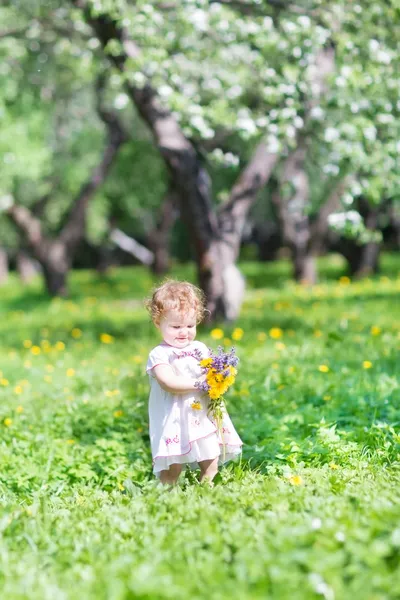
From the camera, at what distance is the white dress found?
15.0ft

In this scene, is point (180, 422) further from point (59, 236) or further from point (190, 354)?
point (59, 236)

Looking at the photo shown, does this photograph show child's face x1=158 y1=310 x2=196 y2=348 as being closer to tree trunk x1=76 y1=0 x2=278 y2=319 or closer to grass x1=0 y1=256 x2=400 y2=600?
grass x1=0 y1=256 x2=400 y2=600

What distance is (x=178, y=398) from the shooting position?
15.2 ft

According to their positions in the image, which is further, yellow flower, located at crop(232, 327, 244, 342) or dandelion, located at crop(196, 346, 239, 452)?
yellow flower, located at crop(232, 327, 244, 342)

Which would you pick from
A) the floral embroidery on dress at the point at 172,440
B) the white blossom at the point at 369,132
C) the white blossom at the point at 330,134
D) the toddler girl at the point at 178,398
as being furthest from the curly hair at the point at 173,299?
the white blossom at the point at 369,132

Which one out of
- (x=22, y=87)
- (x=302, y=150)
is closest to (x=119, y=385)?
(x=302, y=150)

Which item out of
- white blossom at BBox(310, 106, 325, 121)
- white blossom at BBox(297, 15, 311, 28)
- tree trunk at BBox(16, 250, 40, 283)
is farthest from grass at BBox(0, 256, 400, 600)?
tree trunk at BBox(16, 250, 40, 283)

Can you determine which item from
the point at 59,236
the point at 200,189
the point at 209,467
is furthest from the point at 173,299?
the point at 59,236

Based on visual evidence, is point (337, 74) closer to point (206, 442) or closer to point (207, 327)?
point (207, 327)

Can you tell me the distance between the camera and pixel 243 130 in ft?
29.0

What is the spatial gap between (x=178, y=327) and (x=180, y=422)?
23.1 inches

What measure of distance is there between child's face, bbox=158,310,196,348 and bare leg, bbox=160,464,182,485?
29.9 inches

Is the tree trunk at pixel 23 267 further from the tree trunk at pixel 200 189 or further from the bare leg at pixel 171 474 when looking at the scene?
the bare leg at pixel 171 474

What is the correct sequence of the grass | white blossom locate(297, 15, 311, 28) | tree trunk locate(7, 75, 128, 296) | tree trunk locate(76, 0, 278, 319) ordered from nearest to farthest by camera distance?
the grass, white blossom locate(297, 15, 311, 28), tree trunk locate(76, 0, 278, 319), tree trunk locate(7, 75, 128, 296)
